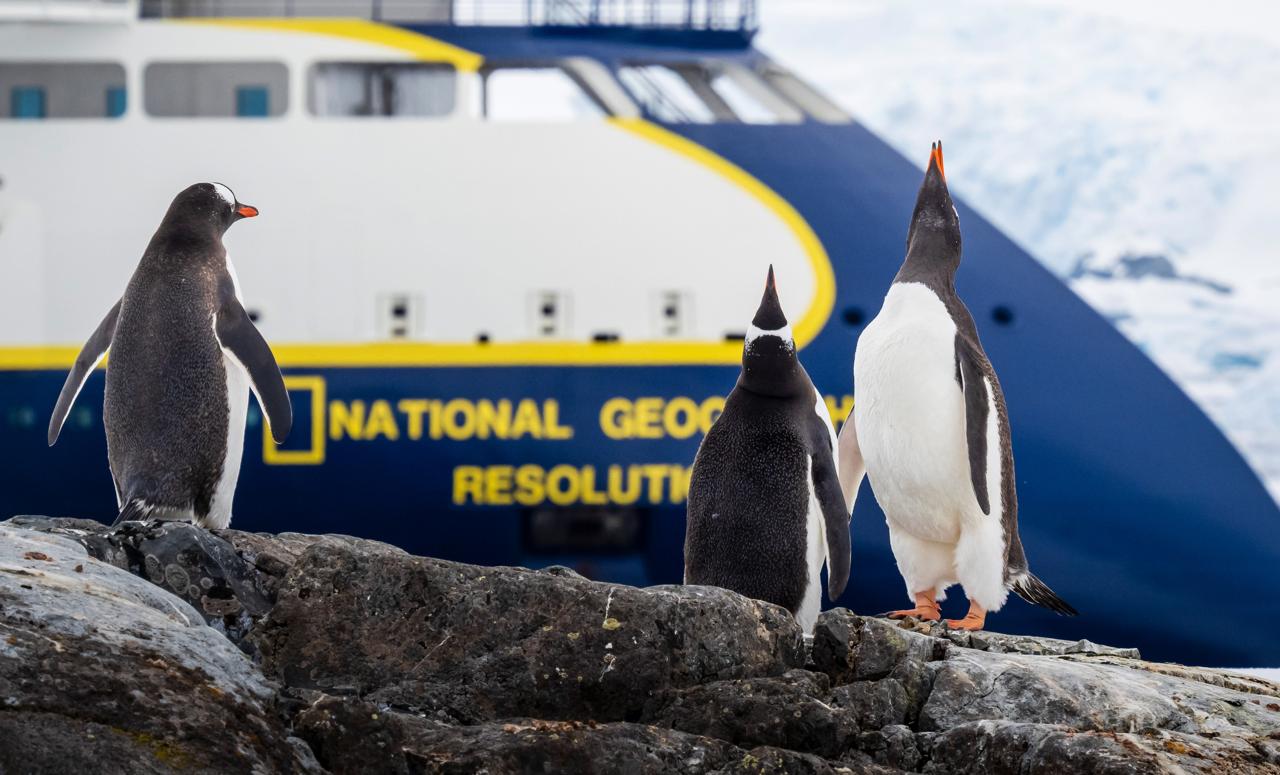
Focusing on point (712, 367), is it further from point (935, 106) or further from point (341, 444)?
point (935, 106)

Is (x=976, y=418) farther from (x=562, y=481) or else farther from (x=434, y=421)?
(x=434, y=421)

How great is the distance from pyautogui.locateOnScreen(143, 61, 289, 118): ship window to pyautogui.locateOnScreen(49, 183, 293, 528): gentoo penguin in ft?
9.43

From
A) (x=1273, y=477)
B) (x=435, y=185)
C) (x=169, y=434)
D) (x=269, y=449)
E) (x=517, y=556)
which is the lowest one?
(x=1273, y=477)

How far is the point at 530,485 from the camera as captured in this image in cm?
579

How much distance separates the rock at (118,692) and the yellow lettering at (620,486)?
3.59m

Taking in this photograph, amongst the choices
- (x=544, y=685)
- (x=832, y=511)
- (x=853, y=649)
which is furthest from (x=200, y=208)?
(x=853, y=649)

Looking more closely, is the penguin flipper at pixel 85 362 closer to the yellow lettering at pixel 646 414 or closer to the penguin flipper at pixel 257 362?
the penguin flipper at pixel 257 362

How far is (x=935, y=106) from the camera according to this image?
21.5 metres

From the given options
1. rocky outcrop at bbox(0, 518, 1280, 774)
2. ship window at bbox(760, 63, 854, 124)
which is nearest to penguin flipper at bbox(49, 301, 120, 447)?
rocky outcrop at bbox(0, 518, 1280, 774)

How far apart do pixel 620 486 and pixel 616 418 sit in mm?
231

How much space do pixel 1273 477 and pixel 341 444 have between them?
1505 centimetres

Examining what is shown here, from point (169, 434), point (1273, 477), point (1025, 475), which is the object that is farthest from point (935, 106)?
point (169, 434)

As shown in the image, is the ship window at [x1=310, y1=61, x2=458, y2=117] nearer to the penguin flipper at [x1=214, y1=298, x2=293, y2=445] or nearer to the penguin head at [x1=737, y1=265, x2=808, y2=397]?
the penguin flipper at [x1=214, y1=298, x2=293, y2=445]

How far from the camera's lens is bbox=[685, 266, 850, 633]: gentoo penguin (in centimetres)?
300
